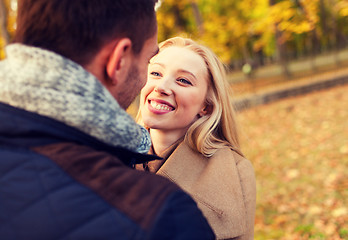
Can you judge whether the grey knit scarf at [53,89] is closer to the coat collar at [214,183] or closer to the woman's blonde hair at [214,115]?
the coat collar at [214,183]

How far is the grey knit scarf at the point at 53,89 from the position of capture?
95 centimetres

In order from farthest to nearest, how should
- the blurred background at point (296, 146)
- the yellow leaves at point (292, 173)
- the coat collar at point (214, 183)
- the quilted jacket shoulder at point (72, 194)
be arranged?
the yellow leaves at point (292, 173), the blurred background at point (296, 146), the coat collar at point (214, 183), the quilted jacket shoulder at point (72, 194)

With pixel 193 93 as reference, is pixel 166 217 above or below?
below

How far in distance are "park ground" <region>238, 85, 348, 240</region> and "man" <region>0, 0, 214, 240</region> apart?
70.0 inches

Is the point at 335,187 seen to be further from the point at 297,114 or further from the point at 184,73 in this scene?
the point at 297,114

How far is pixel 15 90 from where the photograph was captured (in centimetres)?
95

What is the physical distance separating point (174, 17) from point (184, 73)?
49.1ft

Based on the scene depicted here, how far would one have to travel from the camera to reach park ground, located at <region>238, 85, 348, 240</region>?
4.15 m

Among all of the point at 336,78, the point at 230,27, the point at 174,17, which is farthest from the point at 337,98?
the point at 174,17

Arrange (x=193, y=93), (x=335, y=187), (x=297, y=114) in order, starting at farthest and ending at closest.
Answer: (x=297, y=114), (x=335, y=187), (x=193, y=93)

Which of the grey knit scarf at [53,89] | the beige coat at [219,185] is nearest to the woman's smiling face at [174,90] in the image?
the beige coat at [219,185]

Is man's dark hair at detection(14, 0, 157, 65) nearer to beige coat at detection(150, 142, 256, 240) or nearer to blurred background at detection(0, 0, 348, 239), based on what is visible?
beige coat at detection(150, 142, 256, 240)

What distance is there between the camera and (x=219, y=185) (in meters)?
1.91

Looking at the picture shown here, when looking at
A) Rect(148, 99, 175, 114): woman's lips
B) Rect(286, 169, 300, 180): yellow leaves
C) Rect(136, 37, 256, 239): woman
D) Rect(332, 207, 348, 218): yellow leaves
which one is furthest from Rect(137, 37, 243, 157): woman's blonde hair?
Rect(286, 169, 300, 180): yellow leaves
